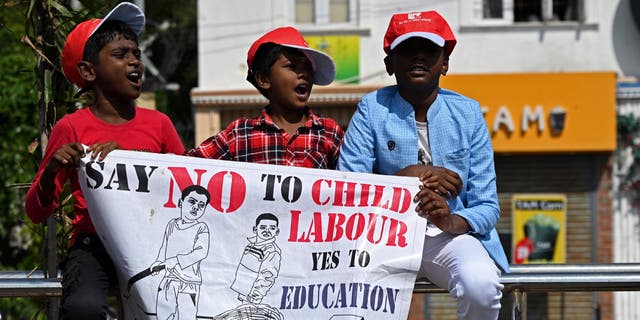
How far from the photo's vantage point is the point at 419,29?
4.65m

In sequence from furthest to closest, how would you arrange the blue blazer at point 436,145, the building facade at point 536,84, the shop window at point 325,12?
the shop window at point 325,12, the building facade at point 536,84, the blue blazer at point 436,145

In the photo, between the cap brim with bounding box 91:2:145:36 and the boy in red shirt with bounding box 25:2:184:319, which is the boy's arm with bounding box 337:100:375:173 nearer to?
the boy in red shirt with bounding box 25:2:184:319

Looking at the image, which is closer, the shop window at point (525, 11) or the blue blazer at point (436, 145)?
the blue blazer at point (436, 145)

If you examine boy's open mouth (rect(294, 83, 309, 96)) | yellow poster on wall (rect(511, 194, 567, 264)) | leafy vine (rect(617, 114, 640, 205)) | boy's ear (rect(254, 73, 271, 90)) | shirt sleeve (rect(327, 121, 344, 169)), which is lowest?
yellow poster on wall (rect(511, 194, 567, 264))

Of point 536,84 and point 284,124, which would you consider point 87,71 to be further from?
A: point 536,84

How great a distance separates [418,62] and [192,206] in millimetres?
1164

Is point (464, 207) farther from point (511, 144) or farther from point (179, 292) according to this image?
point (511, 144)

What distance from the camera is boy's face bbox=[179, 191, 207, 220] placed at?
4223 millimetres

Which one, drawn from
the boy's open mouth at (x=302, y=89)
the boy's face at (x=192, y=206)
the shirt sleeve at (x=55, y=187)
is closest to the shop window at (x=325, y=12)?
the boy's open mouth at (x=302, y=89)

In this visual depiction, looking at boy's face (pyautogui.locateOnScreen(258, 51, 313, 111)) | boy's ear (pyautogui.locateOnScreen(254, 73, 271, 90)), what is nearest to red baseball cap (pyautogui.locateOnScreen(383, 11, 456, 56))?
boy's face (pyautogui.locateOnScreen(258, 51, 313, 111))

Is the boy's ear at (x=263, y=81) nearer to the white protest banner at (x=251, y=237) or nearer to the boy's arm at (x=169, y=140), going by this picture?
the boy's arm at (x=169, y=140)

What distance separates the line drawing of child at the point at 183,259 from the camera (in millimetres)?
4121

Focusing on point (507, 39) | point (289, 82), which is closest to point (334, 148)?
point (289, 82)

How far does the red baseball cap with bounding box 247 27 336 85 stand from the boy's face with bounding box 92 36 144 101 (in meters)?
0.57
